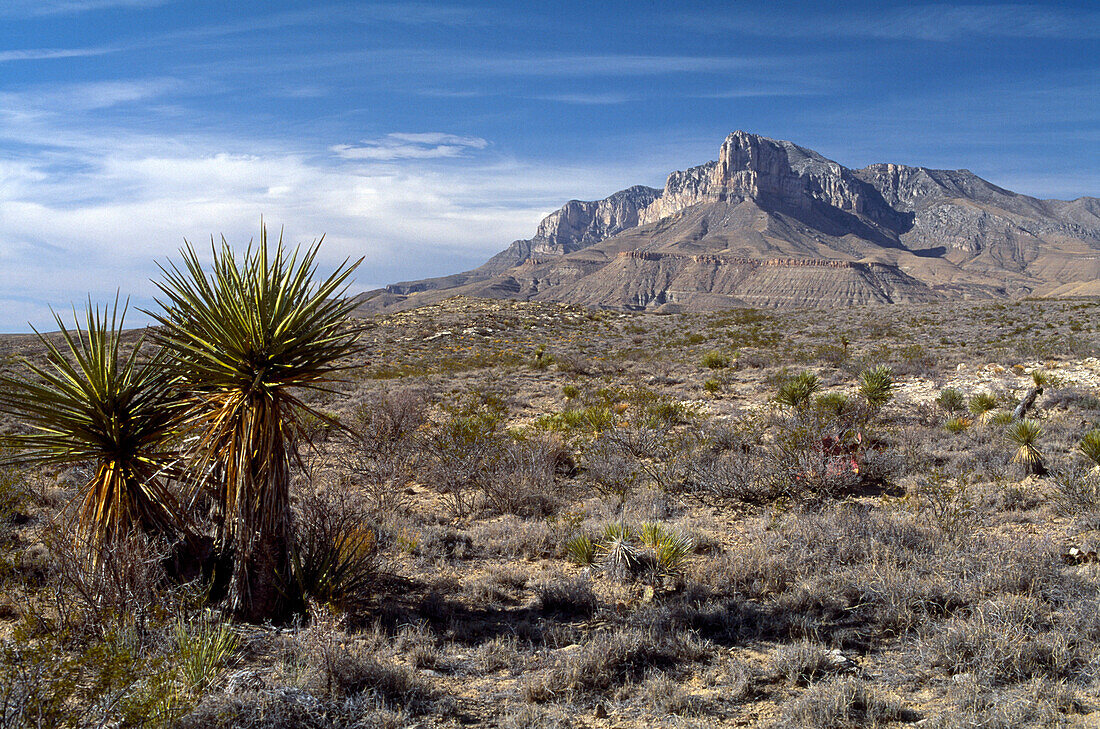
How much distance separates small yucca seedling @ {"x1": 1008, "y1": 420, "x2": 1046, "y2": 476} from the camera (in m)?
7.76

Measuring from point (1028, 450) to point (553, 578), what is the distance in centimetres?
678

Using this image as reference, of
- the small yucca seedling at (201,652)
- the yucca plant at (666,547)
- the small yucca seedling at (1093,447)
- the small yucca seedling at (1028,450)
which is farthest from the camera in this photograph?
the small yucca seedling at (1028,450)

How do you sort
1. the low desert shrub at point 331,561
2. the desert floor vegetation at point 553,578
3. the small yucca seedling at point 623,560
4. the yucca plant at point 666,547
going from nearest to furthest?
the desert floor vegetation at point 553,578
the low desert shrub at point 331,561
the yucca plant at point 666,547
the small yucca seedling at point 623,560

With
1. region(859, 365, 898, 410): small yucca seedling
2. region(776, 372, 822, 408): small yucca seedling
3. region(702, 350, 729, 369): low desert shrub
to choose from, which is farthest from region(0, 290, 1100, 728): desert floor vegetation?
region(702, 350, 729, 369): low desert shrub

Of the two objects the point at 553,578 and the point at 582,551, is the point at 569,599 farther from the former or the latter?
the point at 582,551

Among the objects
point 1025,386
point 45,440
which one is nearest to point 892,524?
point 45,440

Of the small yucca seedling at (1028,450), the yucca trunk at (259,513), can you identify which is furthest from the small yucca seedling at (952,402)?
the yucca trunk at (259,513)

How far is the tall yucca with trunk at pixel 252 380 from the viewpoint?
4.09 metres

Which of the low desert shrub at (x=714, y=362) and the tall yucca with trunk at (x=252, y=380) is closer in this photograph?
the tall yucca with trunk at (x=252, y=380)

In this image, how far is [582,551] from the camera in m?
6.00

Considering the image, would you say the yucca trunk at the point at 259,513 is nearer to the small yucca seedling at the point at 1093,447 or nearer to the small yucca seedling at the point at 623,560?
the small yucca seedling at the point at 623,560

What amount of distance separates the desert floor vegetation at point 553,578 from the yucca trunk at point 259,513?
0.03 meters

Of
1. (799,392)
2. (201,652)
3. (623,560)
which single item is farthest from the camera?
(799,392)

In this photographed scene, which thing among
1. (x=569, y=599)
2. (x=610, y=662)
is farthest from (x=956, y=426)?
(x=610, y=662)
